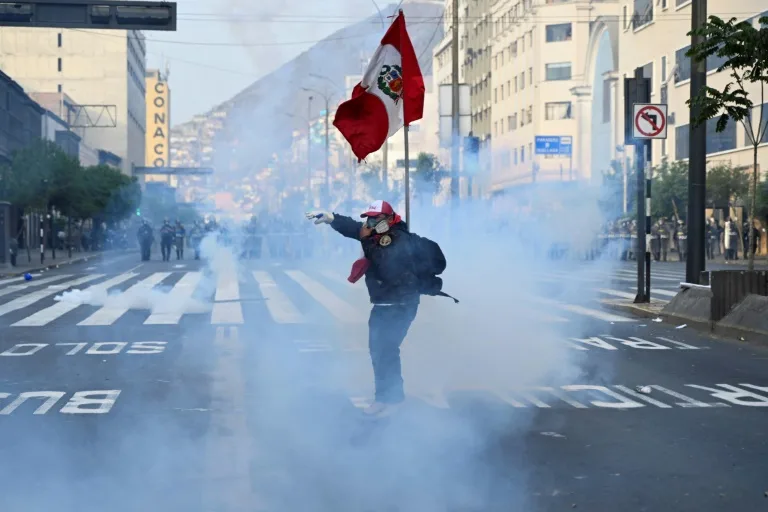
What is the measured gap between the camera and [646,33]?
64875 millimetres

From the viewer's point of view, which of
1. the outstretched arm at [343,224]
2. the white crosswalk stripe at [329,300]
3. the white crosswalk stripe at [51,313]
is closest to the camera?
the outstretched arm at [343,224]

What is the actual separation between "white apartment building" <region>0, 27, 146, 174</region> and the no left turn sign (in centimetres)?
11937

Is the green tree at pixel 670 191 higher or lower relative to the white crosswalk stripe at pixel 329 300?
higher

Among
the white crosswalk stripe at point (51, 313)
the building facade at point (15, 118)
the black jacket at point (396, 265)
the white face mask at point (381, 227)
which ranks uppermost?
the building facade at point (15, 118)

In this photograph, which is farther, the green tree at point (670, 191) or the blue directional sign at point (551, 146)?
the blue directional sign at point (551, 146)

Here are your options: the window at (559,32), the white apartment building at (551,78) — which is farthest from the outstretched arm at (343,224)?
the window at (559,32)

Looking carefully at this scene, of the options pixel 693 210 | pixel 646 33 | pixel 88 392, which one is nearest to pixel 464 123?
pixel 693 210

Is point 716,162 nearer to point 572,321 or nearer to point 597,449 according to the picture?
point 572,321

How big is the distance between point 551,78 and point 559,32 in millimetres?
3561

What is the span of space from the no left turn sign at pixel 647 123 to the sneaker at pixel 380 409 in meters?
11.5

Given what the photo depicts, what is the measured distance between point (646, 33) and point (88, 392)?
5853 cm

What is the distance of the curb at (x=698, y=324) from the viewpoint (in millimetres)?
14969

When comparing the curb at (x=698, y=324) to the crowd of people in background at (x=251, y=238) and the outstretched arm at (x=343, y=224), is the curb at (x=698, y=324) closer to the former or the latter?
the outstretched arm at (x=343, y=224)

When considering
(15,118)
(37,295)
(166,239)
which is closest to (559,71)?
(15,118)
